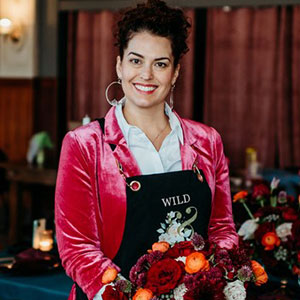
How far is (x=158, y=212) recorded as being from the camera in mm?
1706

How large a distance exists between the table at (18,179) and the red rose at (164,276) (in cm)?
408

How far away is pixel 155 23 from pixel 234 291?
79cm

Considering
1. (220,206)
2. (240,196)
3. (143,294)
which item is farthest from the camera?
(240,196)

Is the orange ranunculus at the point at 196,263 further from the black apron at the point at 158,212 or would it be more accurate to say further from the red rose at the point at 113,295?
the black apron at the point at 158,212

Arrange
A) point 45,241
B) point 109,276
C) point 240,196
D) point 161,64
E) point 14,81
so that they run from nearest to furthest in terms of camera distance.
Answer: point 109,276 → point 161,64 → point 240,196 → point 45,241 → point 14,81

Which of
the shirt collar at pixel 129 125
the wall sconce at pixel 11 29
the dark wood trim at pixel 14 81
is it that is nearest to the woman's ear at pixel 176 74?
the shirt collar at pixel 129 125

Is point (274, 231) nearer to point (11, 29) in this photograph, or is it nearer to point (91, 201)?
point (91, 201)

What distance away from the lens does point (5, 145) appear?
7570 mm

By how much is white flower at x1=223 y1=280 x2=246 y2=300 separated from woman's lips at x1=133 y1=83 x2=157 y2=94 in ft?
2.01

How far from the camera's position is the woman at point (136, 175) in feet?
5.36

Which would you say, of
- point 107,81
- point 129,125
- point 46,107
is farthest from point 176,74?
point 46,107

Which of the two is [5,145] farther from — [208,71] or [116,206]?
[116,206]

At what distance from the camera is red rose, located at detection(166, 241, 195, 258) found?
1443 mm

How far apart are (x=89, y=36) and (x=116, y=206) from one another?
5.55m
